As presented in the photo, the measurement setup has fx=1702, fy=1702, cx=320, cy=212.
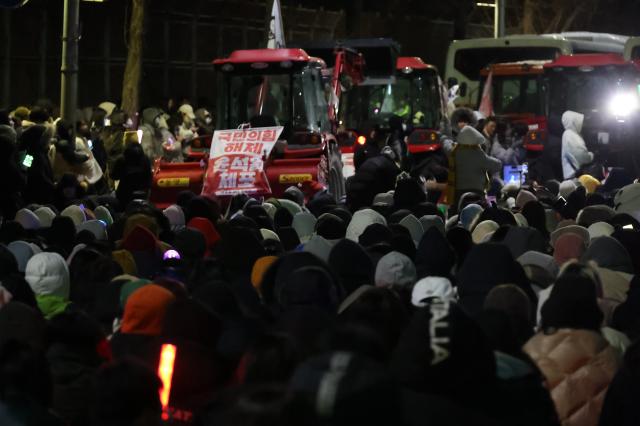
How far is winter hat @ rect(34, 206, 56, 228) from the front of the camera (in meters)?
14.0

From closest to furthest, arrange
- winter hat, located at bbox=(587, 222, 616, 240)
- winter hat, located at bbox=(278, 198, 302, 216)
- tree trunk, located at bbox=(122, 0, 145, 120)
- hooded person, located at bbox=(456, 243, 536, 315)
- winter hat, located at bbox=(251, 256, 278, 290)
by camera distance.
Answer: hooded person, located at bbox=(456, 243, 536, 315)
winter hat, located at bbox=(251, 256, 278, 290)
winter hat, located at bbox=(587, 222, 616, 240)
winter hat, located at bbox=(278, 198, 302, 216)
tree trunk, located at bbox=(122, 0, 145, 120)

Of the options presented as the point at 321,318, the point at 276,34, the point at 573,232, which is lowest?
the point at 573,232

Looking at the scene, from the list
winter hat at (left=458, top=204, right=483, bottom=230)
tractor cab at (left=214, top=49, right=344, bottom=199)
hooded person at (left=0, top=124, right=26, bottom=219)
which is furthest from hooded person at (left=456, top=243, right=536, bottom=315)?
tractor cab at (left=214, top=49, right=344, bottom=199)

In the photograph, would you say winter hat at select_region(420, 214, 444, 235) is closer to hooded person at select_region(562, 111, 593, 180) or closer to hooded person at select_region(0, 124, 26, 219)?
hooded person at select_region(0, 124, 26, 219)

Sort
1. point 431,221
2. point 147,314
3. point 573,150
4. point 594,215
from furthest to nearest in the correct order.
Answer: point 573,150 < point 431,221 < point 594,215 < point 147,314

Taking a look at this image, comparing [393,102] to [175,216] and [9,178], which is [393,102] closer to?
[9,178]

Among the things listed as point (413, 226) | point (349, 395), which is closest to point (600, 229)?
point (413, 226)

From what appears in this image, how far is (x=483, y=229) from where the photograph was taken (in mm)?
12391

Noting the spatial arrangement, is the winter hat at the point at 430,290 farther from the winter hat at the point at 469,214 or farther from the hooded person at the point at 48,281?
the winter hat at the point at 469,214

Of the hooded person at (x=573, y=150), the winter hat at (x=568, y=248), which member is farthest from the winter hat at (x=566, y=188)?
the winter hat at (x=568, y=248)

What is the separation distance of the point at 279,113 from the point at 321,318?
1619cm

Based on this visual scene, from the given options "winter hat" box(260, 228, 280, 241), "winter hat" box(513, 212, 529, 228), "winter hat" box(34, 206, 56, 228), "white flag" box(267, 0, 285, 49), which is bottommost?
"winter hat" box(34, 206, 56, 228)

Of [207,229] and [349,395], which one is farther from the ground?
[349,395]

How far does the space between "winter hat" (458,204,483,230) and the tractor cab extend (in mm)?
6899
